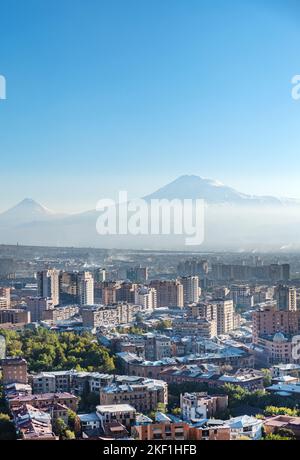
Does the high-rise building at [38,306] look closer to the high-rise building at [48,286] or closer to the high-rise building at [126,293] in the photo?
the high-rise building at [48,286]

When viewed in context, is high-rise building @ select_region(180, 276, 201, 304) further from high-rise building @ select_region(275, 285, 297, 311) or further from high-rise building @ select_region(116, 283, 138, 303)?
high-rise building @ select_region(275, 285, 297, 311)

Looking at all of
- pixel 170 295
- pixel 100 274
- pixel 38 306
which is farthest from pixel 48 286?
pixel 100 274

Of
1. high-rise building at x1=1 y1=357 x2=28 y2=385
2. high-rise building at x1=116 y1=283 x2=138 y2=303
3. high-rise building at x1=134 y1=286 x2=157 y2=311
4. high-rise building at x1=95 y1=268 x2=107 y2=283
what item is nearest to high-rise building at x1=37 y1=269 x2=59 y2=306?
high-rise building at x1=116 y1=283 x2=138 y2=303

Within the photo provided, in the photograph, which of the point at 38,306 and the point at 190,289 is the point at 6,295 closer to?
the point at 38,306

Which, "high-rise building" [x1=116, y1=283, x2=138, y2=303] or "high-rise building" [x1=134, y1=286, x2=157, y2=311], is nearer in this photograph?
"high-rise building" [x1=134, y1=286, x2=157, y2=311]

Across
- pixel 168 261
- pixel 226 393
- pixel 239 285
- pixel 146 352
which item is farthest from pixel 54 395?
pixel 168 261
